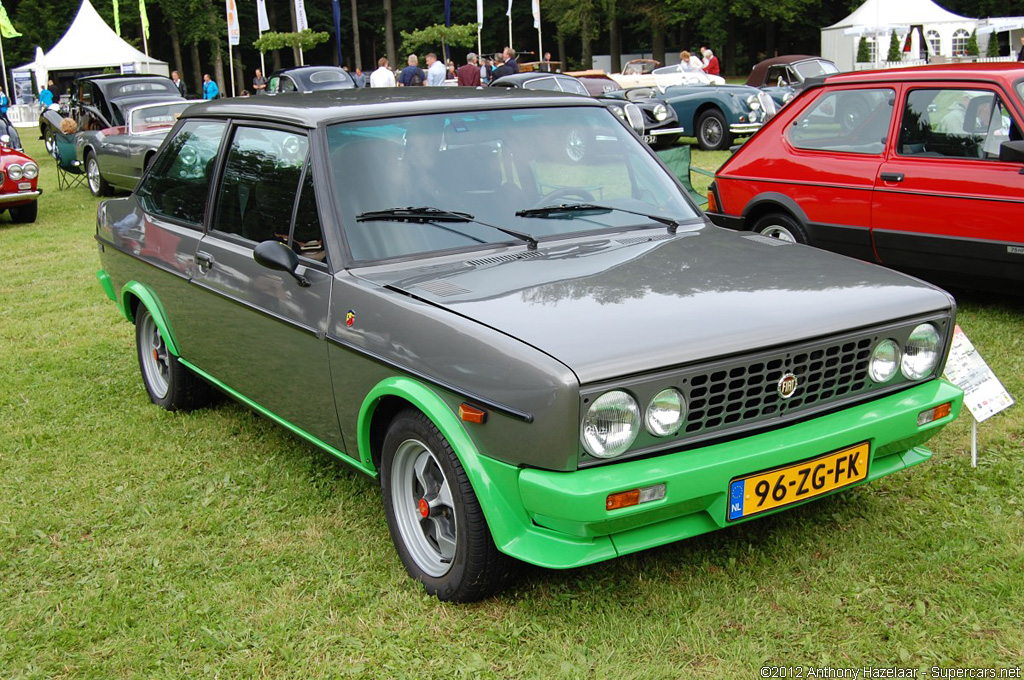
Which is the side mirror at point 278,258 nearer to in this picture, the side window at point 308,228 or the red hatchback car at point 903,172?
the side window at point 308,228

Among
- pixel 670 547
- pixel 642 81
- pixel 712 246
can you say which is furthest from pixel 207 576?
pixel 642 81

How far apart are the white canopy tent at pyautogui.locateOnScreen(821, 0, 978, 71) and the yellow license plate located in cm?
3578

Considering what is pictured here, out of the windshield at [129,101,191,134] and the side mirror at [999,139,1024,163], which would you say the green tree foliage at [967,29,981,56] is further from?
the side mirror at [999,139,1024,163]

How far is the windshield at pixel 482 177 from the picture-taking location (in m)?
3.70

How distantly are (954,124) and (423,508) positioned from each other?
15.4 feet

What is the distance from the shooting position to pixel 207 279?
4.45 metres

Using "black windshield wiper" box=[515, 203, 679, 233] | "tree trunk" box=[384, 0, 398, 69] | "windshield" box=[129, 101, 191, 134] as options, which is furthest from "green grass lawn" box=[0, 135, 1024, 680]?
"tree trunk" box=[384, 0, 398, 69]

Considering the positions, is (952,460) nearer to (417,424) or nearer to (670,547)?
(670,547)

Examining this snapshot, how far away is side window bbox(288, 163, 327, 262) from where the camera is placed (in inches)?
146

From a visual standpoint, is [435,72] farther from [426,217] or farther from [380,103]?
[426,217]

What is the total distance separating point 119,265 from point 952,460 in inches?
173

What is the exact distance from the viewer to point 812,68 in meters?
20.4

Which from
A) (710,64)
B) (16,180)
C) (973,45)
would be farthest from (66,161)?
(973,45)

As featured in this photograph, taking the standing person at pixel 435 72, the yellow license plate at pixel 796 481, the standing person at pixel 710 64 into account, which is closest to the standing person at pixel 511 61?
the standing person at pixel 435 72
